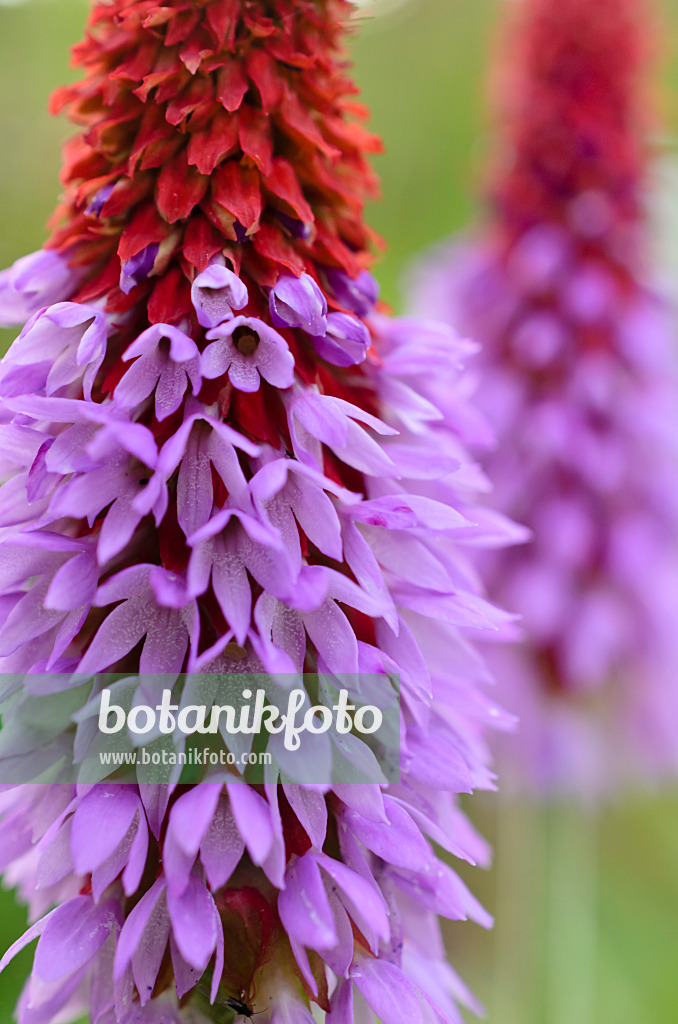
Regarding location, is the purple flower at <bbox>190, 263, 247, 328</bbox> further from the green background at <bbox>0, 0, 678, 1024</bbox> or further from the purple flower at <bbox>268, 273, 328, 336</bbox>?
the green background at <bbox>0, 0, 678, 1024</bbox>

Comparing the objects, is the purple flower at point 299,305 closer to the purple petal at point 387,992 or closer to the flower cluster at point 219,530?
the flower cluster at point 219,530

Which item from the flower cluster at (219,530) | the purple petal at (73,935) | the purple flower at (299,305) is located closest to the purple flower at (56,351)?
the flower cluster at (219,530)

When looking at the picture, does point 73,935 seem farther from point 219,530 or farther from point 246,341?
point 246,341

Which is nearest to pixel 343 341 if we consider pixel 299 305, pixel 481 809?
pixel 299 305

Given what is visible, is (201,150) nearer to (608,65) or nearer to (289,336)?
(289,336)

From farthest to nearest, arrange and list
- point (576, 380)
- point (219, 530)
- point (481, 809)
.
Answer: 1. point (481, 809)
2. point (576, 380)
3. point (219, 530)

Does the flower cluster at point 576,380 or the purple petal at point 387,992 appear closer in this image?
the purple petal at point 387,992

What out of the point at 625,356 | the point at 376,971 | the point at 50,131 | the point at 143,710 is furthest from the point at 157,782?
the point at 50,131
